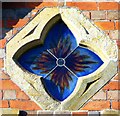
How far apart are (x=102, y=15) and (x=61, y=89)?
0.64 metres

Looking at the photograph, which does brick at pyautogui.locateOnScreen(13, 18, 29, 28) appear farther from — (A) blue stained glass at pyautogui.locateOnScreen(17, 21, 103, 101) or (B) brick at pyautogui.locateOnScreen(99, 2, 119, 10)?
(B) brick at pyautogui.locateOnScreen(99, 2, 119, 10)

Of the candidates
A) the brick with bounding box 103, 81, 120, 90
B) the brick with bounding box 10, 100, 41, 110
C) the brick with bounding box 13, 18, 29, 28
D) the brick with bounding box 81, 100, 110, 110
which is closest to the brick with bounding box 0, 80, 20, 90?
the brick with bounding box 10, 100, 41, 110

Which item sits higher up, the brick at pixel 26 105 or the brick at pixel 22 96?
the brick at pixel 22 96

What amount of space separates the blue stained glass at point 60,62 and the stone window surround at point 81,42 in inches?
1.9

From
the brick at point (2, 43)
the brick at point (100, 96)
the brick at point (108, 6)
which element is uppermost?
the brick at point (108, 6)

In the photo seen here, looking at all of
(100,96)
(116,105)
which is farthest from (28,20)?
(116,105)

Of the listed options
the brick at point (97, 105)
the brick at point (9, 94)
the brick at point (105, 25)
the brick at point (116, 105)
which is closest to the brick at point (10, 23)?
the brick at point (9, 94)

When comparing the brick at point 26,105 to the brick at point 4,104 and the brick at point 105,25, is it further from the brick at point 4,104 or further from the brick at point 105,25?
the brick at point 105,25

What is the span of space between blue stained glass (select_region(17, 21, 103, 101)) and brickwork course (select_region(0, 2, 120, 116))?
0.55ft

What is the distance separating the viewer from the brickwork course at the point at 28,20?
3.15 meters

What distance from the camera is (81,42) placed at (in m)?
3.21

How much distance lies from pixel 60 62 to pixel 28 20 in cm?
40

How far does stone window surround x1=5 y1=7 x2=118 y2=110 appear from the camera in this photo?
124 inches

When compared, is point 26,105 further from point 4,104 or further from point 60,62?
point 60,62
